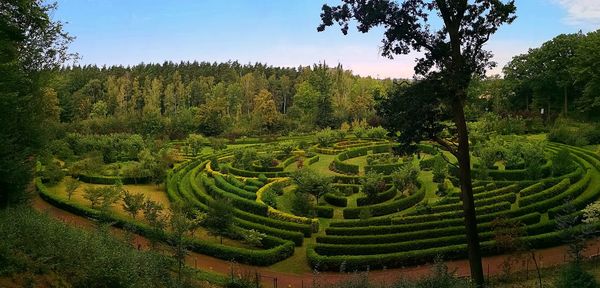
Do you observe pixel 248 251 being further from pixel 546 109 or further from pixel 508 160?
pixel 546 109

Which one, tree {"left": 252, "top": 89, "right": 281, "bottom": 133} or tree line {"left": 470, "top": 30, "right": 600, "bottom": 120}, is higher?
tree line {"left": 470, "top": 30, "right": 600, "bottom": 120}

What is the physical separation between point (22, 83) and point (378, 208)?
21.6 meters

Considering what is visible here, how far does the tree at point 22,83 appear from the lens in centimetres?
2042

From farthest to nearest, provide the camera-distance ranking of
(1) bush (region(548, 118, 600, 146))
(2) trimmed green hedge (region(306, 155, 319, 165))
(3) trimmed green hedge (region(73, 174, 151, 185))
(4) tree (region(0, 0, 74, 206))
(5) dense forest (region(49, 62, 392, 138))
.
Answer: (5) dense forest (region(49, 62, 392, 138))
(1) bush (region(548, 118, 600, 146))
(2) trimmed green hedge (region(306, 155, 319, 165))
(3) trimmed green hedge (region(73, 174, 151, 185))
(4) tree (region(0, 0, 74, 206))

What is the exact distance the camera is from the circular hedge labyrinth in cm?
2362

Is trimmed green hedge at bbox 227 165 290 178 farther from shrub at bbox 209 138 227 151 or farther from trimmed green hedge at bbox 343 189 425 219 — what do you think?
shrub at bbox 209 138 227 151

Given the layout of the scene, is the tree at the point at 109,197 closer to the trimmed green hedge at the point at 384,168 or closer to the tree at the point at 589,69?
the trimmed green hedge at the point at 384,168

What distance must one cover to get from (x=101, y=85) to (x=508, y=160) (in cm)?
10078

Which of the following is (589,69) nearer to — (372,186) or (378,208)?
(372,186)

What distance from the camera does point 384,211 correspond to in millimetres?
30250

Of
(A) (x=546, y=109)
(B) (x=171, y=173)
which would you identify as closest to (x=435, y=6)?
(B) (x=171, y=173)

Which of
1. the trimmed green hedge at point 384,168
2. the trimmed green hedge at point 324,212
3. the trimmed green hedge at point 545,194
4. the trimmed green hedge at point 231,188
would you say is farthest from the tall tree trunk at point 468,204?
the trimmed green hedge at point 384,168

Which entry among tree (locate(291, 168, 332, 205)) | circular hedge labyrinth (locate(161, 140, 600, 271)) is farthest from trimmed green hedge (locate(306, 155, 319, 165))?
tree (locate(291, 168, 332, 205))

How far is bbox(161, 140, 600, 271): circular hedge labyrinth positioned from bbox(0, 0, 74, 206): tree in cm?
999
